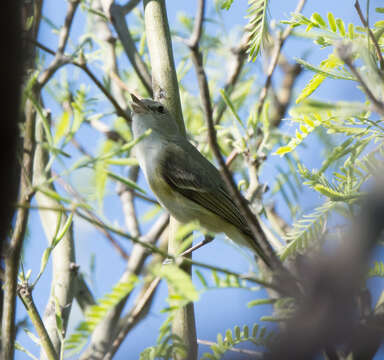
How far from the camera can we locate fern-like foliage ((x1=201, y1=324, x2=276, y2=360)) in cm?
146

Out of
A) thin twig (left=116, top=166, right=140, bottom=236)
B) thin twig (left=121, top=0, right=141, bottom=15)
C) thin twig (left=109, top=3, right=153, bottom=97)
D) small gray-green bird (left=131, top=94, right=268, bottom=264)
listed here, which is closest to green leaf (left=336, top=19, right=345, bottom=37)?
small gray-green bird (left=131, top=94, right=268, bottom=264)

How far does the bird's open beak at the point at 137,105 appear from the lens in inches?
126

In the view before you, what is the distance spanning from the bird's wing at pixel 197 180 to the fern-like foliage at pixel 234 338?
152 centimetres

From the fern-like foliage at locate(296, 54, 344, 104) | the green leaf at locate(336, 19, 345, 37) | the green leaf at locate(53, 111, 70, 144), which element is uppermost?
the green leaf at locate(336, 19, 345, 37)

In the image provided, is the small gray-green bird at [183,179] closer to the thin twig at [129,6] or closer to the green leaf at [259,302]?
the thin twig at [129,6]

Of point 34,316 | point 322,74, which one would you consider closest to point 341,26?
point 322,74

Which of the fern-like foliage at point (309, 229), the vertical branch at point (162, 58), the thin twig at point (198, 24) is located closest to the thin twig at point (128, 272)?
the vertical branch at point (162, 58)

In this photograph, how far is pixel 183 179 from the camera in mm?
3154

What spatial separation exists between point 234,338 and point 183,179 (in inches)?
66.2

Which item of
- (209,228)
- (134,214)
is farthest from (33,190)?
(134,214)

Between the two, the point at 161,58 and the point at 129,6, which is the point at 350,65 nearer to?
the point at 161,58

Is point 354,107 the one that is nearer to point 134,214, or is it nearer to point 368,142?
point 368,142

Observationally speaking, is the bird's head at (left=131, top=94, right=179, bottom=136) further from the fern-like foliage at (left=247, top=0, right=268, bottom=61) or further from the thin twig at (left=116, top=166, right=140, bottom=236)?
the fern-like foliage at (left=247, top=0, right=268, bottom=61)

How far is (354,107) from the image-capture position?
3.45ft
